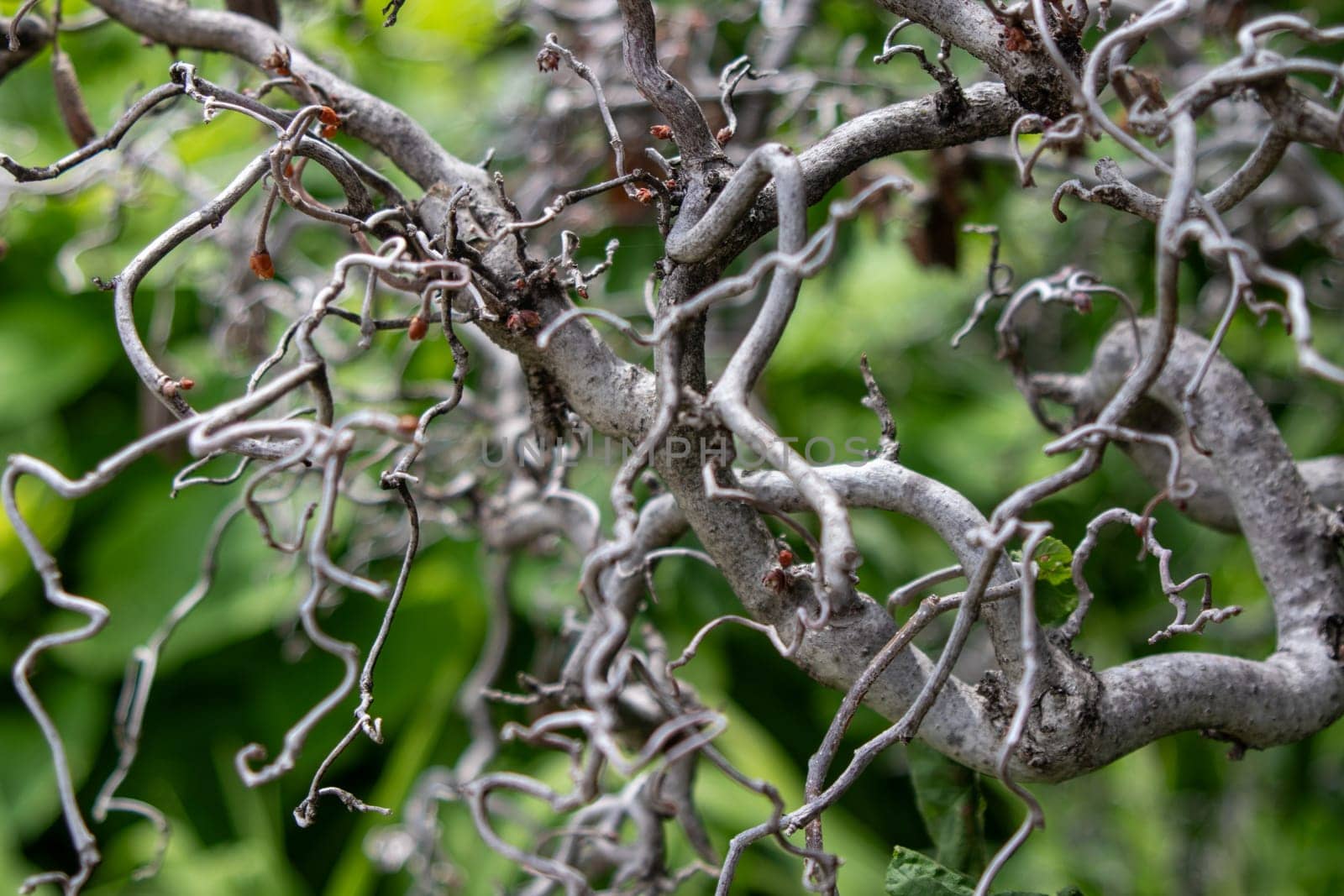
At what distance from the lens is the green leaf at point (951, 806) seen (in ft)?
2.68

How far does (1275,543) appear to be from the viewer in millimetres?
843

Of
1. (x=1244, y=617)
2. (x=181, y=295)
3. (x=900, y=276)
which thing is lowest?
(x=181, y=295)

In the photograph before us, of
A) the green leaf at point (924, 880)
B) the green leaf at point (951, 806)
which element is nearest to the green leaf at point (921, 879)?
the green leaf at point (924, 880)

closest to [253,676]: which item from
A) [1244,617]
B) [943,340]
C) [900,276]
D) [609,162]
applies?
[609,162]

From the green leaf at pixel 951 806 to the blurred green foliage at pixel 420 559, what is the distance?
691 millimetres

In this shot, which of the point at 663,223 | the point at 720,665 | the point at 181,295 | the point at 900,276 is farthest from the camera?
the point at 900,276

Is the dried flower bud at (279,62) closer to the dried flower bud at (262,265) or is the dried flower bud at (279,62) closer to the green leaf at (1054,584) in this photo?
the dried flower bud at (262,265)

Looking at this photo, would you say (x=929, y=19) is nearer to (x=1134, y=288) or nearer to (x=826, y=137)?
(x=826, y=137)

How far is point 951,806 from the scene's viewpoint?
32.3 inches

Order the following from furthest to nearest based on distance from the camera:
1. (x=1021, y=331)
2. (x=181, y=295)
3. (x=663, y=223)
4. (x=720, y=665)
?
(x=181, y=295) < (x=720, y=665) < (x=1021, y=331) < (x=663, y=223)

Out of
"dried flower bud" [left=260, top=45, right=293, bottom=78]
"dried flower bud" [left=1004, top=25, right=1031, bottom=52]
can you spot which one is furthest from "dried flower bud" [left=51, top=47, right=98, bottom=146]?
"dried flower bud" [left=1004, top=25, right=1031, bottom=52]

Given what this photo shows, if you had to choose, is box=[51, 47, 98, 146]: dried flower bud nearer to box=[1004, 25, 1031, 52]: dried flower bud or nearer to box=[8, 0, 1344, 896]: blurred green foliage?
box=[8, 0, 1344, 896]: blurred green foliage

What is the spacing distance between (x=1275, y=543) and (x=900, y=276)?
1.50 metres

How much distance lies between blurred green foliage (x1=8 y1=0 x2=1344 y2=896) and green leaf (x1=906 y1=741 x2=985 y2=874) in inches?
27.2
